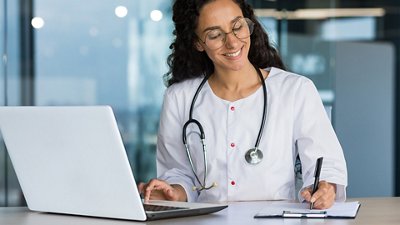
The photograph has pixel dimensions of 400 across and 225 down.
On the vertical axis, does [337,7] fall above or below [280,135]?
above

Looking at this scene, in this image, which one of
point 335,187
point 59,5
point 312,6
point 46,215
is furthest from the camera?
point 312,6

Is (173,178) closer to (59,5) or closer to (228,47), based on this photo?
(228,47)

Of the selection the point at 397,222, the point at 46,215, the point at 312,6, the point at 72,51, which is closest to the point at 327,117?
the point at 397,222

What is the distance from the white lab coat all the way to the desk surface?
287mm

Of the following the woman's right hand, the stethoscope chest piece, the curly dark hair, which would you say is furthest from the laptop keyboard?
the curly dark hair

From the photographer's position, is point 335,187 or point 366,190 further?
point 366,190

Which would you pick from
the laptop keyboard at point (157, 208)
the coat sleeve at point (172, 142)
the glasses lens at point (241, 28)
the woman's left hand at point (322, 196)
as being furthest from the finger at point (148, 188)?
the glasses lens at point (241, 28)

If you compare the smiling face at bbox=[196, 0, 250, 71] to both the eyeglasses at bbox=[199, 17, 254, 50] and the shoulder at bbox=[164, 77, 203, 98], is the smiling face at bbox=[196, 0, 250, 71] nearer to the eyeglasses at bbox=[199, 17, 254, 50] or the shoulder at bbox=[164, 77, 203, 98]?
the eyeglasses at bbox=[199, 17, 254, 50]

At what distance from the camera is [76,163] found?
6.99 feet

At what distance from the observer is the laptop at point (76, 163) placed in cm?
203

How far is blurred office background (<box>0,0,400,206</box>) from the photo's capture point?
5.00 metres

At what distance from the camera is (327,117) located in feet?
9.25

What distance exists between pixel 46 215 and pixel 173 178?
591 millimetres

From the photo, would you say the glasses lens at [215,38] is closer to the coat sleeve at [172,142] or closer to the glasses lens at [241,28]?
the glasses lens at [241,28]
